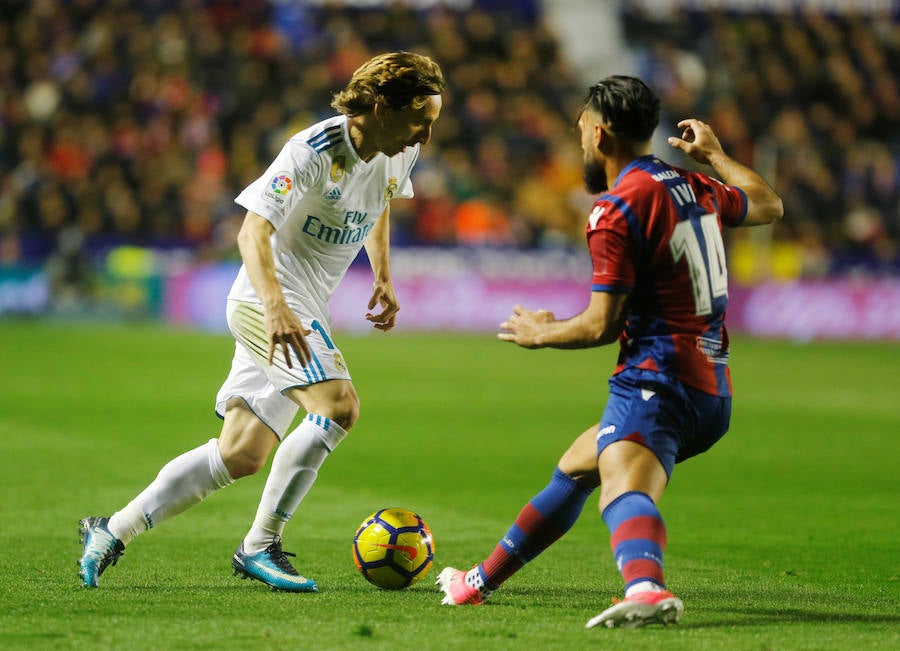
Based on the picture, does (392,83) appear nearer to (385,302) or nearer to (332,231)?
(332,231)

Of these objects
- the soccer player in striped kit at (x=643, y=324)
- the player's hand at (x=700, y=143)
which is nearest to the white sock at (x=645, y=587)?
the soccer player in striped kit at (x=643, y=324)

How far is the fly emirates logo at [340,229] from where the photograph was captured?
19.2 feet

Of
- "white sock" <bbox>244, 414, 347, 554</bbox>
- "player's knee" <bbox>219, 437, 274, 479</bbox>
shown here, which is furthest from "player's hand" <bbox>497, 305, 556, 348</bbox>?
"player's knee" <bbox>219, 437, 274, 479</bbox>

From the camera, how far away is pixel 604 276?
4.71 metres

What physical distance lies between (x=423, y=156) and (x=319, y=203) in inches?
734

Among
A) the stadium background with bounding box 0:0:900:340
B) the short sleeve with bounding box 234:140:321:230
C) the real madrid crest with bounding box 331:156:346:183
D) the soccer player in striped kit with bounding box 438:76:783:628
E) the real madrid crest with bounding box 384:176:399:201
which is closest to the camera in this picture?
the soccer player in striped kit with bounding box 438:76:783:628

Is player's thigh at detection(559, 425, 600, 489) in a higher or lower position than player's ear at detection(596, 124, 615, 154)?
lower

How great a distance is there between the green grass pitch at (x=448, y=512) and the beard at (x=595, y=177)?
1631 millimetres

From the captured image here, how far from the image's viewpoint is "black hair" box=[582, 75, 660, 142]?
16.0 ft

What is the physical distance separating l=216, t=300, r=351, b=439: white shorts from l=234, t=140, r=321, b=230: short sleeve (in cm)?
50

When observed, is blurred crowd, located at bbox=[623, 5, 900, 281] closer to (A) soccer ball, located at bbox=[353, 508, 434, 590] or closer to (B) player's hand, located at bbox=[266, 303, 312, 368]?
(A) soccer ball, located at bbox=[353, 508, 434, 590]

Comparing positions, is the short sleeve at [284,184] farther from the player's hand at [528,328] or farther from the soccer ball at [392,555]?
the soccer ball at [392,555]

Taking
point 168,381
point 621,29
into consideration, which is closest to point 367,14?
point 621,29

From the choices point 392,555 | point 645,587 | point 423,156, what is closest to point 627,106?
point 645,587
